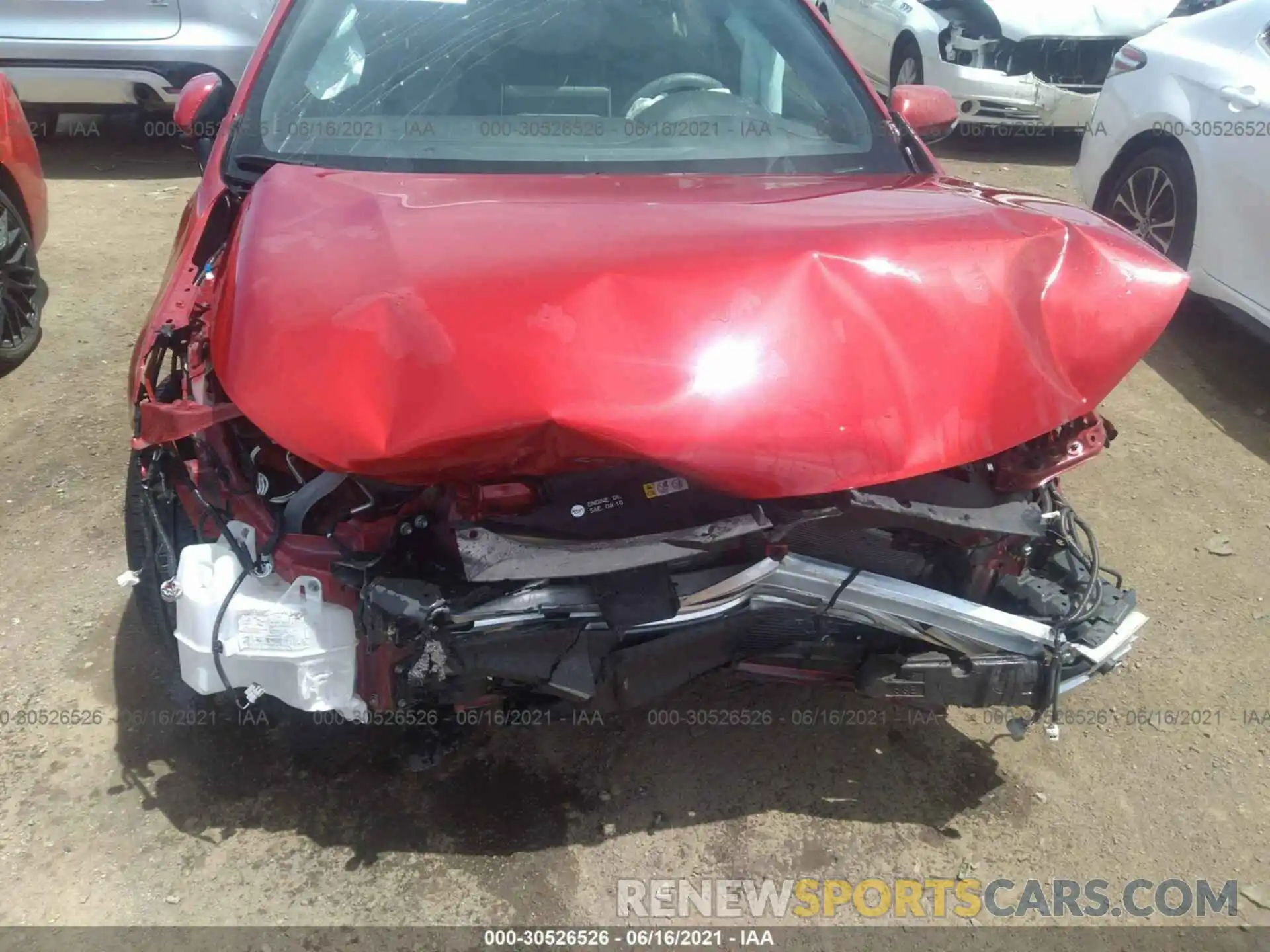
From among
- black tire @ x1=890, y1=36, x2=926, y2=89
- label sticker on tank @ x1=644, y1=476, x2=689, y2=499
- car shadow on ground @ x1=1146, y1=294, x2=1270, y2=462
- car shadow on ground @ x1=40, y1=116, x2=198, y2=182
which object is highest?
label sticker on tank @ x1=644, y1=476, x2=689, y2=499

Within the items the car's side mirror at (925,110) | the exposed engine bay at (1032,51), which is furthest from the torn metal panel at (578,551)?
the exposed engine bay at (1032,51)

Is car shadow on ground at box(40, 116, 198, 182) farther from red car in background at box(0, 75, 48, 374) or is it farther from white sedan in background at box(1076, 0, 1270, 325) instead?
white sedan in background at box(1076, 0, 1270, 325)

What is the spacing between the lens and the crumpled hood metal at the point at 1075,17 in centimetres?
634

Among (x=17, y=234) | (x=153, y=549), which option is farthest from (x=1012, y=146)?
(x=153, y=549)

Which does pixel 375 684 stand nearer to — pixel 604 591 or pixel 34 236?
pixel 604 591

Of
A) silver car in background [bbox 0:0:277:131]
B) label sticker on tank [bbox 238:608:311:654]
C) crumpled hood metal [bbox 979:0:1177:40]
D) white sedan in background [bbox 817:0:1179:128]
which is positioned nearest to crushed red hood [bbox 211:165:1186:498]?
label sticker on tank [bbox 238:608:311:654]

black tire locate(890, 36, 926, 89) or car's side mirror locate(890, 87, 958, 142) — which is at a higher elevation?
car's side mirror locate(890, 87, 958, 142)

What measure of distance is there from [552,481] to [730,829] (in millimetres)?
1019

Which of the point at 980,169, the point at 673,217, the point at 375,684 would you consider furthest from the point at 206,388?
the point at 980,169

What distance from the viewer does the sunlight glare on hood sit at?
1.66 m

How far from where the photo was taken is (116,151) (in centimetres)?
646

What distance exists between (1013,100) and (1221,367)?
279 cm

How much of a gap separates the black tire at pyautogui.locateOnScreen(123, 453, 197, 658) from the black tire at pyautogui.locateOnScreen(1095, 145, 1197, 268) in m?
4.05

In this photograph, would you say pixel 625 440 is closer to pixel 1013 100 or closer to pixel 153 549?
pixel 153 549
